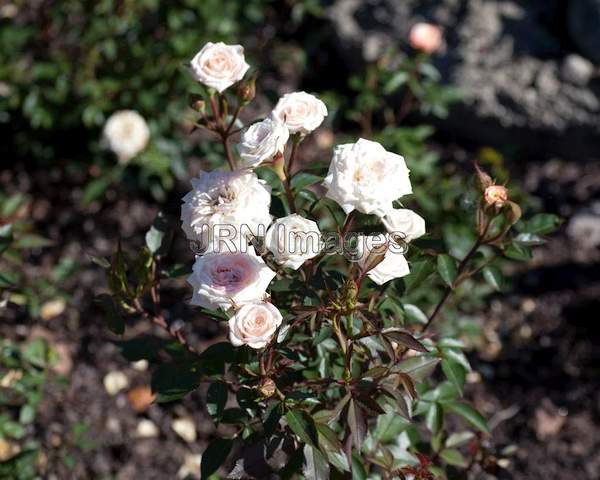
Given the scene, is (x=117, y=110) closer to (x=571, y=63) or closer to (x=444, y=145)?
(x=444, y=145)

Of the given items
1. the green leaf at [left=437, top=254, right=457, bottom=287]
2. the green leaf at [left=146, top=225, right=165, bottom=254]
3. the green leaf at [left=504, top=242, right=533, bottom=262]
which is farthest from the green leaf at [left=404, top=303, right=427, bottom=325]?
the green leaf at [left=146, top=225, right=165, bottom=254]

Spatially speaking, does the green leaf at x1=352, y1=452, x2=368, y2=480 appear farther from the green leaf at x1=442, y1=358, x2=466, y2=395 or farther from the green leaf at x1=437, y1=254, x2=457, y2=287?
the green leaf at x1=437, y1=254, x2=457, y2=287

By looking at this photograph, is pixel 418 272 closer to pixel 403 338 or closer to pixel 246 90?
pixel 403 338

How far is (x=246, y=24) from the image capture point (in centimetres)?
336

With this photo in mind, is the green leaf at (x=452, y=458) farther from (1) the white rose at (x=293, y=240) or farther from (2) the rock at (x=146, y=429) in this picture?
(2) the rock at (x=146, y=429)

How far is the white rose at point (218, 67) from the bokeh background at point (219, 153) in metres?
0.71

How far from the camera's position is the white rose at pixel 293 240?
129cm

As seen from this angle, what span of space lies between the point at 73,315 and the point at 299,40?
5.54 feet

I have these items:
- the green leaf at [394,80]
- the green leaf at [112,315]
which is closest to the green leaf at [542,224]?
the green leaf at [112,315]

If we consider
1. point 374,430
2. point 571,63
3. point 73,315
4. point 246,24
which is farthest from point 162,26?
point 374,430

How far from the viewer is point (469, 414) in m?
1.77

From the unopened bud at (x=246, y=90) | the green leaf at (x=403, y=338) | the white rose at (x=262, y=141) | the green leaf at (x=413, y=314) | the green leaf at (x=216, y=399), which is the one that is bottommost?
the green leaf at (x=413, y=314)

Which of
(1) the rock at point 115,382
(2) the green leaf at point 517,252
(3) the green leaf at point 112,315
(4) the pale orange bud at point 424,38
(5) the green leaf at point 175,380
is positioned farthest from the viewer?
(4) the pale orange bud at point 424,38

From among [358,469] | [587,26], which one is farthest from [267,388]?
[587,26]
